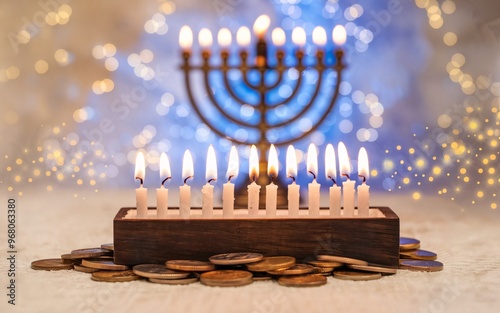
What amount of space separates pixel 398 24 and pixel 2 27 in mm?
1586

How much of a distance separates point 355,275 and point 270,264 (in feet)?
0.68

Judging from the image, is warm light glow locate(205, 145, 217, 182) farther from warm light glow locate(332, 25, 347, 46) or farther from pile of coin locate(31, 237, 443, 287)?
warm light glow locate(332, 25, 347, 46)

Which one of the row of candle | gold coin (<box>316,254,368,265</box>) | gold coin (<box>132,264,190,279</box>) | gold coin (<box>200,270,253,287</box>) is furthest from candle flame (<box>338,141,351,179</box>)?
gold coin (<box>132,264,190,279</box>)

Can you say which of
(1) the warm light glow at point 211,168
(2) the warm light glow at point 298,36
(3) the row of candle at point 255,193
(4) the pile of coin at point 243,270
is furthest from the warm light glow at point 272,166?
(2) the warm light glow at point 298,36

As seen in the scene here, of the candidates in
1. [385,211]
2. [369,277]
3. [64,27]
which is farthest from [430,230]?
[64,27]

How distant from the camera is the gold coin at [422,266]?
6.99 feet

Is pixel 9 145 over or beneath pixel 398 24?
beneath

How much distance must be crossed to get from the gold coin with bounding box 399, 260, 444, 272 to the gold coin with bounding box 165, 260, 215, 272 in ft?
1.62

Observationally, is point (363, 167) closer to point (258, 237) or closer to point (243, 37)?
point (258, 237)

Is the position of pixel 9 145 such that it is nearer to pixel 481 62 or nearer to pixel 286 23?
pixel 286 23

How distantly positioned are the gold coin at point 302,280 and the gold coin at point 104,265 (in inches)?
15.6

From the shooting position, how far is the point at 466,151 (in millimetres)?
3277

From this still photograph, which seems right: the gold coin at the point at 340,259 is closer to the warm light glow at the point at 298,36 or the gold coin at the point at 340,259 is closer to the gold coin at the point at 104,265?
the gold coin at the point at 104,265

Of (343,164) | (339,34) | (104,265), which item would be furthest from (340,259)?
(339,34)
